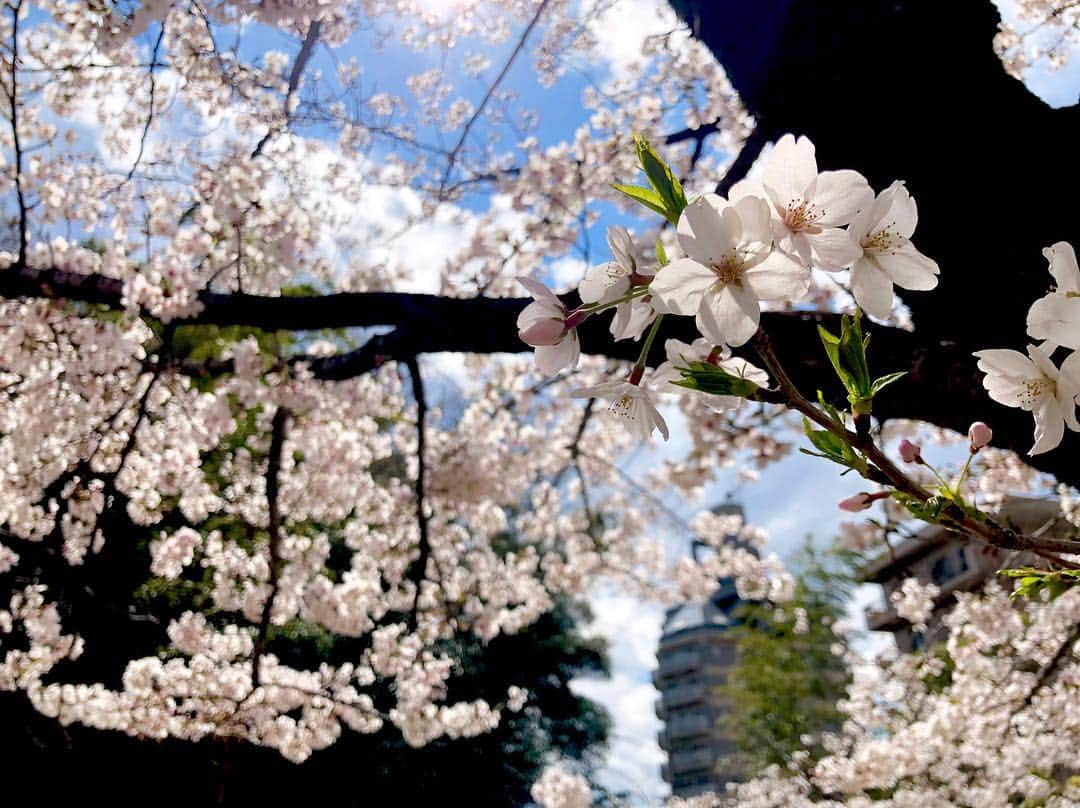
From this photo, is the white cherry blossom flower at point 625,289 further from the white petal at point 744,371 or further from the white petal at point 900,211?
the white petal at point 900,211

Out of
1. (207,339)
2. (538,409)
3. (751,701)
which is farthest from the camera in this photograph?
(751,701)

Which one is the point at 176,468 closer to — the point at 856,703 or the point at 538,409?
the point at 538,409

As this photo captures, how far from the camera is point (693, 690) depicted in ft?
93.3

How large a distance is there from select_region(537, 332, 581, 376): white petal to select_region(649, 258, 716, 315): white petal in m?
0.16

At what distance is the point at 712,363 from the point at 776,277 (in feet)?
0.27

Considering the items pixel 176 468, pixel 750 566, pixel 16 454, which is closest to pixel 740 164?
pixel 176 468

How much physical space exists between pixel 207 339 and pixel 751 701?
12.2 m

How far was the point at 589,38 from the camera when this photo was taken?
5.81 metres

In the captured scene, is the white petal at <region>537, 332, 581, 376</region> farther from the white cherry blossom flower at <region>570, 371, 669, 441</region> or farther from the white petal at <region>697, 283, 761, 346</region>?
the white petal at <region>697, 283, 761, 346</region>

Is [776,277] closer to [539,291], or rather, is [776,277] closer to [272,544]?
[539,291]

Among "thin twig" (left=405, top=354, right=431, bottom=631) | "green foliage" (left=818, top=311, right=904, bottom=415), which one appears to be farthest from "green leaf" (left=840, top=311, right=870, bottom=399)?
"thin twig" (left=405, top=354, right=431, bottom=631)

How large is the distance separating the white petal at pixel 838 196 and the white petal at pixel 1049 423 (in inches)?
9.3

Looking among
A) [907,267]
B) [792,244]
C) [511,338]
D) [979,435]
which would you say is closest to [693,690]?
[511,338]

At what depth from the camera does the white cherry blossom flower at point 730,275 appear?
0.55 meters
